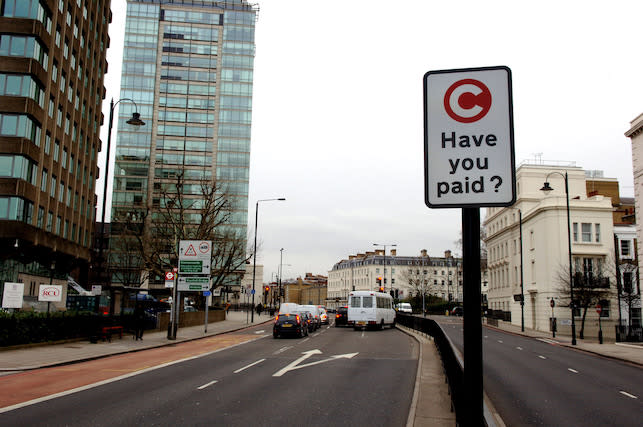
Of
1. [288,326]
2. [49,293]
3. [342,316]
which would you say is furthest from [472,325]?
[342,316]

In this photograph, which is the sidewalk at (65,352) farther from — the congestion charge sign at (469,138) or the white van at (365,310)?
the congestion charge sign at (469,138)

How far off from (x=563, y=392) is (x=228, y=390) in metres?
8.44

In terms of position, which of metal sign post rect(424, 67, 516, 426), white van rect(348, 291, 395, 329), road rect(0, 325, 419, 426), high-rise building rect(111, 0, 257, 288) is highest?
high-rise building rect(111, 0, 257, 288)

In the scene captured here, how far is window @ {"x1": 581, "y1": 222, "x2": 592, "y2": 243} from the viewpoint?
50028 millimetres

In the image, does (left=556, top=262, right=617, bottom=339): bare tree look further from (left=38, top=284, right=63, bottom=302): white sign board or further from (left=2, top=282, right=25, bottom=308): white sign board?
(left=2, top=282, right=25, bottom=308): white sign board

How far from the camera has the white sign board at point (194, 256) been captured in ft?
104

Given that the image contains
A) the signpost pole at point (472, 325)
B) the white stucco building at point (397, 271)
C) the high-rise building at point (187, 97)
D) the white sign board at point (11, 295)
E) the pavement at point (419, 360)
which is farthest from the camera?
the white stucco building at point (397, 271)

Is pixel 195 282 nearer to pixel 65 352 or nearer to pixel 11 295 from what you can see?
pixel 11 295

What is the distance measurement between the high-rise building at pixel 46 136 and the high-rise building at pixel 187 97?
3783 centimetres

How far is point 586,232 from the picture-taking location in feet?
164

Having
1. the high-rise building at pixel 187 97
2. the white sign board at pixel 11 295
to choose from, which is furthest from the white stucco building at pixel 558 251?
the high-rise building at pixel 187 97

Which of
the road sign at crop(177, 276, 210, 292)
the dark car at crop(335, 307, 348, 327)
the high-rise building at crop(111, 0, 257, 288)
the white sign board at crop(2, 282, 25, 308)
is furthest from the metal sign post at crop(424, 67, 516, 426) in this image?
the high-rise building at crop(111, 0, 257, 288)

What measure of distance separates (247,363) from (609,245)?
4284 cm

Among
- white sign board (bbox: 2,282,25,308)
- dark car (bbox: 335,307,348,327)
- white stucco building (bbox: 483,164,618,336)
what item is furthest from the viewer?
white stucco building (bbox: 483,164,618,336)
